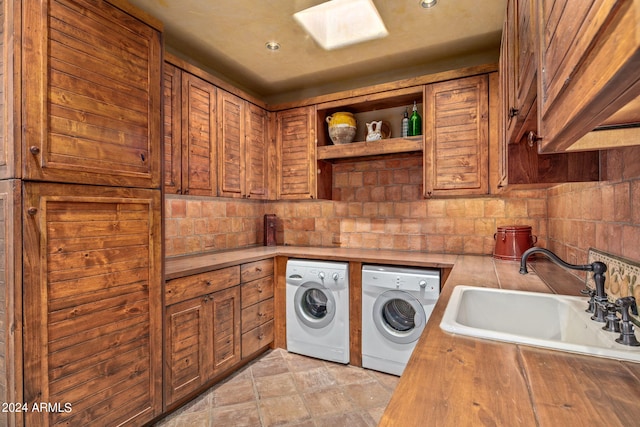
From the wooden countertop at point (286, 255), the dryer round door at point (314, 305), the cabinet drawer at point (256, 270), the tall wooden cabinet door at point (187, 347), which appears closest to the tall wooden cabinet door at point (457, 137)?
the wooden countertop at point (286, 255)

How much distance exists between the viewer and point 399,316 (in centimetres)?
255

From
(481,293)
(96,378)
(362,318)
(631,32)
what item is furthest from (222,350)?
(631,32)

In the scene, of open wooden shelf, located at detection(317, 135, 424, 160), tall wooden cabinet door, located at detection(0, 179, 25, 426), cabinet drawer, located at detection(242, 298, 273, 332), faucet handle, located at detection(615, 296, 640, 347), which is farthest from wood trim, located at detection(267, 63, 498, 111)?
tall wooden cabinet door, located at detection(0, 179, 25, 426)

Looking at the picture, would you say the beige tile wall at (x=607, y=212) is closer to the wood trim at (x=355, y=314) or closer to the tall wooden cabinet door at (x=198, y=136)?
the wood trim at (x=355, y=314)

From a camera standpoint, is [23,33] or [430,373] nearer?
[430,373]

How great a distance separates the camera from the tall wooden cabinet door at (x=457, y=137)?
2438 mm

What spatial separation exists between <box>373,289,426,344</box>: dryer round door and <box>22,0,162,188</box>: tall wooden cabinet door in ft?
5.84

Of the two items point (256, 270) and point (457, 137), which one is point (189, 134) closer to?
point (256, 270)

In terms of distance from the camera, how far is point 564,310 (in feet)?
4.13

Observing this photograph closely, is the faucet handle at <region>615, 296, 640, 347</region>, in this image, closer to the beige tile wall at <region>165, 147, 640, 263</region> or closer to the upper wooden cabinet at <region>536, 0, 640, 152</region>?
the upper wooden cabinet at <region>536, 0, 640, 152</region>

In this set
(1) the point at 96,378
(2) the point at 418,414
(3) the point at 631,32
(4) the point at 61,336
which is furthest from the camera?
(1) the point at 96,378

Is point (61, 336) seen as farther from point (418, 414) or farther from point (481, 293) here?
point (481, 293)

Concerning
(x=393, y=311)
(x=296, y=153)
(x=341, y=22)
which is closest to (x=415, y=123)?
(x=341, y=22)

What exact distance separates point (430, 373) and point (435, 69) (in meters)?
2.74
